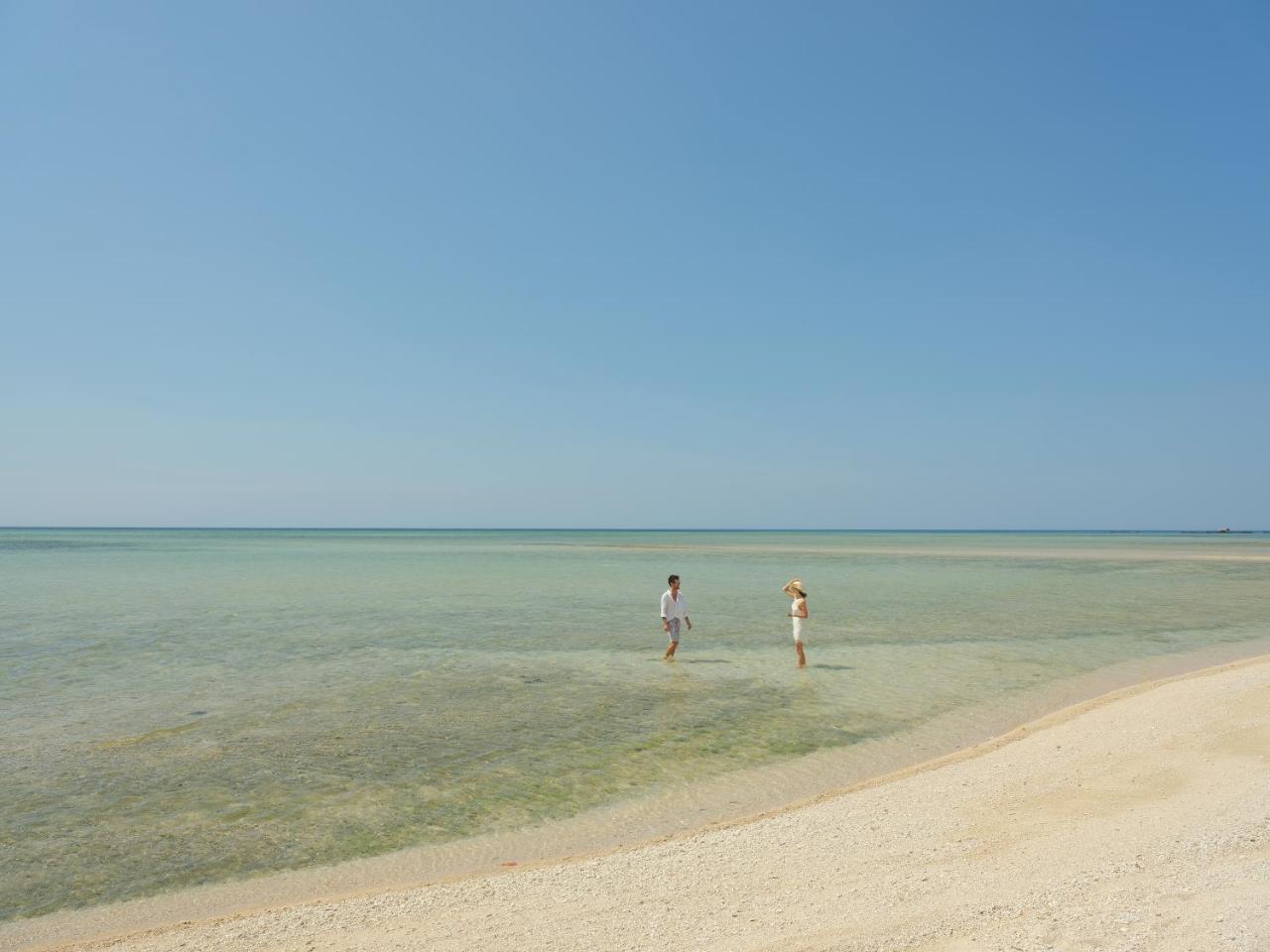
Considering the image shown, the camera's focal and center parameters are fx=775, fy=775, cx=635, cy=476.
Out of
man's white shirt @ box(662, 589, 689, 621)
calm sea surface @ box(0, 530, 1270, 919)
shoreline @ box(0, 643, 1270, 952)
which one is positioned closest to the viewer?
shoreline @ box(0, 643, 1270, 952)

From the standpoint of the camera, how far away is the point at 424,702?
13.9 meters

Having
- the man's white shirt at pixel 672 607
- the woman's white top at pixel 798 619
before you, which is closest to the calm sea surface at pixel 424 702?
the woman's white top at pixel 798 619

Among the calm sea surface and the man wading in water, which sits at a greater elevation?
the man wading in water

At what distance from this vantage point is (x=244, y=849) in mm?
7637

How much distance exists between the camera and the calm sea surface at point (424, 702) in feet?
27.1

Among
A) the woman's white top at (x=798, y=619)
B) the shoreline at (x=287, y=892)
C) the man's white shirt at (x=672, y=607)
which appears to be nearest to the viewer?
the shoreline at (x=287, y=892)

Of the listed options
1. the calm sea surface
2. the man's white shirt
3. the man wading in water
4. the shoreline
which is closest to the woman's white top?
the calm sea surface

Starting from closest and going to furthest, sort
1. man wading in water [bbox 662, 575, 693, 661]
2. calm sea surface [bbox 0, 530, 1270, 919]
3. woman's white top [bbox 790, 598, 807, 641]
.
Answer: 1. calm sea surface [bbox 0, 530, 1270, 919]
2. woman's white top [bbox 790, 598, 807, 641]
3. man wading in water [bbox 662, 575, 693, 661]

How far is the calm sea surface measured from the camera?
8250 mm

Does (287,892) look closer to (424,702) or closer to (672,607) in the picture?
(424,702)

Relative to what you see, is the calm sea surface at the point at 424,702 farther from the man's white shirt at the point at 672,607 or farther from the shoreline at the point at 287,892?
the man's white shirt at the point at 672,607

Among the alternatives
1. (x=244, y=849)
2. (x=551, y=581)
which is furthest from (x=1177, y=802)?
(x=551, y=581)

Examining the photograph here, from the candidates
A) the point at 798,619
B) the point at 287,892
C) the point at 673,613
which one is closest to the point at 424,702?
the point at 673,613

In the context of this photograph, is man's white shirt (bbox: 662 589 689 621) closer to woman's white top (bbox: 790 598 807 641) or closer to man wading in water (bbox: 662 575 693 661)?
man wading in water (bbox: 662 575 693 661)
